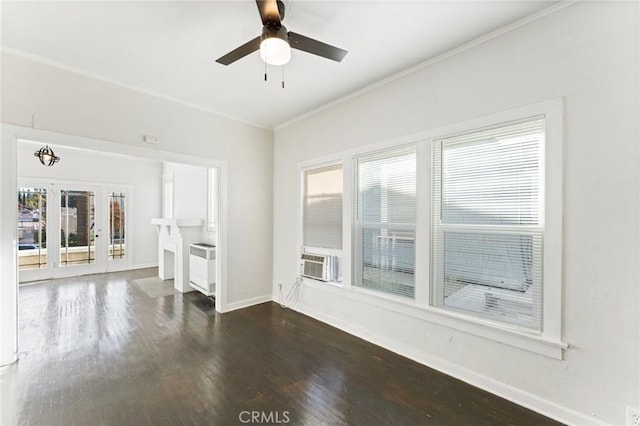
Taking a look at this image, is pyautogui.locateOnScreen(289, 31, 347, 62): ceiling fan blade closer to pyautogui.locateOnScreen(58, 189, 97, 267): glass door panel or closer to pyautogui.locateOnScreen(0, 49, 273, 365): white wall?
pyautogui.locateOnScreen(0, 49, 273, 365): white wall

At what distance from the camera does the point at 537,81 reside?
208 cm

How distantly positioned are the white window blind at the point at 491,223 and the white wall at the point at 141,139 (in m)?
2.89

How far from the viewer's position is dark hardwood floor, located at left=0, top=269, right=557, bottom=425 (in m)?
1.99

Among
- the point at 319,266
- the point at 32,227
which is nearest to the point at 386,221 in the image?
the point at 319,266

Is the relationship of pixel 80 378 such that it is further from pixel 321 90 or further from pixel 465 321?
pixel 321 90

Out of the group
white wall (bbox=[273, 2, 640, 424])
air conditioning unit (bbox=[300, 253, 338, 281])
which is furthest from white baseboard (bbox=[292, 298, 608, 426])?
air conditioning unit (bbox=[300, 253, 338, 281])

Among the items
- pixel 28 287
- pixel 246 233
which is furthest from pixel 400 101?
pixel 28 287

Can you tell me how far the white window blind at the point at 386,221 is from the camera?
9.48 feet

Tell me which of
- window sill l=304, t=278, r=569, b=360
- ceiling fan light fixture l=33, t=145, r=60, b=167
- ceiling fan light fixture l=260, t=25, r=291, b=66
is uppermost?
ceiling fan light fixture l=260, t=25, r=291, b=66

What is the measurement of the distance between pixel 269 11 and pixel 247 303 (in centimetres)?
394

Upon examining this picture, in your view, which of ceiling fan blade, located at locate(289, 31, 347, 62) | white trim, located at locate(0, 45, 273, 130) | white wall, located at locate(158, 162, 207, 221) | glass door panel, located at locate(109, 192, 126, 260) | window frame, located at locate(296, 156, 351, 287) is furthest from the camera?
glass door panel, located at locate(109, 192, 126, 260)

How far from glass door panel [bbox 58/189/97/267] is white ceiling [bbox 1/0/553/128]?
16.3ft

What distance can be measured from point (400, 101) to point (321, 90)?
99 cm

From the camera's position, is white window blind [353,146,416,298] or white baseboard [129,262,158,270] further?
white baseboard [129,262,158,270]
